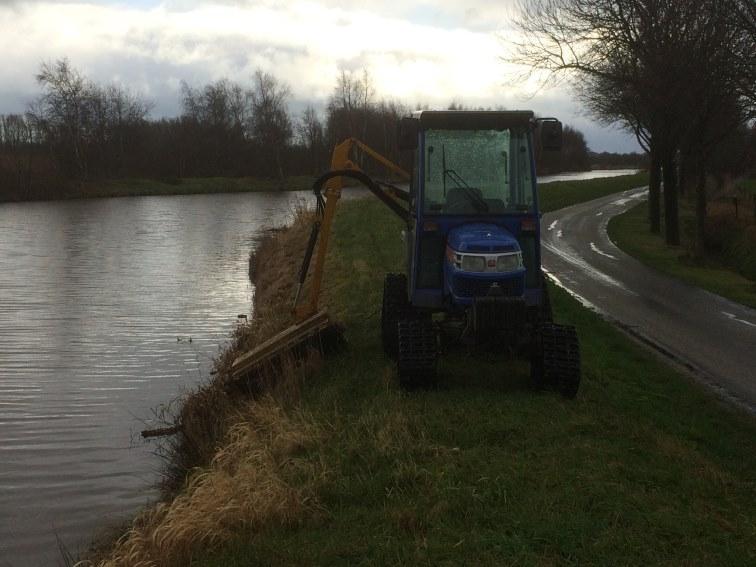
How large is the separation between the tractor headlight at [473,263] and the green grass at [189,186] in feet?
212

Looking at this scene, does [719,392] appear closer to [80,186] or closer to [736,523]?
[736,523]

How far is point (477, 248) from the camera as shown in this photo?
7871 mm

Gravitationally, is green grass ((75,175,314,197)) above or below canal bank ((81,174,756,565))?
above

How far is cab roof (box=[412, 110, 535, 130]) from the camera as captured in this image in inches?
341

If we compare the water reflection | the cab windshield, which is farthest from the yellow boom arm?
the water reflection

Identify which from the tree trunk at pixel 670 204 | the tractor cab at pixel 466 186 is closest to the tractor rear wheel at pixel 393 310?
the tractor cab at pixel 466 186

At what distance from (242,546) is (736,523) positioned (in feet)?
10.5

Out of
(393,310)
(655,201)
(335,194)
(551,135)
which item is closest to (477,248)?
(551,135)

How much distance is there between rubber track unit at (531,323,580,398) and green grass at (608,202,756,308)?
29.1 ft

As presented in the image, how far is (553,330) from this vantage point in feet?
26.2

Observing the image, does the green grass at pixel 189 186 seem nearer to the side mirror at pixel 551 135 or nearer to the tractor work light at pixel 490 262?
the side mirror at pixel 551 135

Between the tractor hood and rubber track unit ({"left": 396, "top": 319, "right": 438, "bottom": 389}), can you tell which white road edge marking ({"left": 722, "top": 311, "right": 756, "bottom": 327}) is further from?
rubber track unit ({"left": 396, "top": 319, "right": 438, "bottom": 389})

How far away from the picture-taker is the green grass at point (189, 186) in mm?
69875

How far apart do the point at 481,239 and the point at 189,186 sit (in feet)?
231
